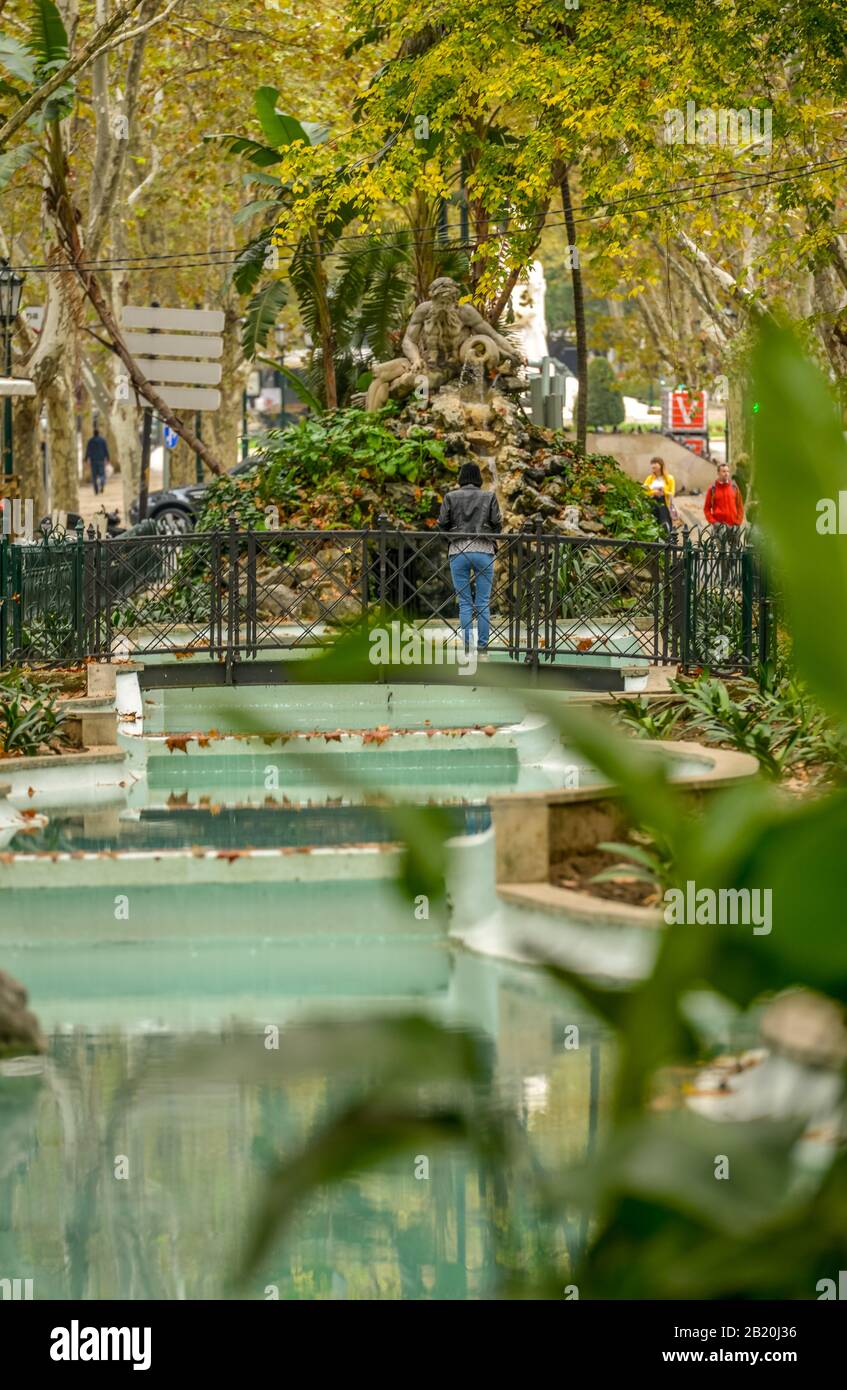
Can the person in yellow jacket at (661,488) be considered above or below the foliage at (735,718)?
above

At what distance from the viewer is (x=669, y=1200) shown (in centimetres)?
83

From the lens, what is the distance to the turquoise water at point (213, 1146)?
443 cm

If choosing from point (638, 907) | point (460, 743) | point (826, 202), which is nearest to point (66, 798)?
point (460, 743)

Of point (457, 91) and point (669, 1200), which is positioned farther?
point (457, 91)

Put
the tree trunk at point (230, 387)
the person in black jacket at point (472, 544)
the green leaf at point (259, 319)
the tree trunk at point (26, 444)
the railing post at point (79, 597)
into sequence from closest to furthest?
the railing post at point (79, 597) < the person in black jacket at point (472, 544) < the green leaf at point (259, 319) < the tree trunk at point (26, 444) < the tree trunk at point (230, 387)

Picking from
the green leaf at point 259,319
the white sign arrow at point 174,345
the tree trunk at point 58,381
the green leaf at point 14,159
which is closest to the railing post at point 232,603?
the green leaf at point 14,159

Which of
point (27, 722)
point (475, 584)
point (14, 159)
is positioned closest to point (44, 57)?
point (14, 159)

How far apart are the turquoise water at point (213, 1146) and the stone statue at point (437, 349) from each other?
51.9ft

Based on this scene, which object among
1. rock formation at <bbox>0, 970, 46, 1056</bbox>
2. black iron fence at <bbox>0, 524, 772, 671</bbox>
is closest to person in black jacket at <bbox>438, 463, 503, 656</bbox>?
black iron fence at <bbox>0, 524, 772, 671</bbox>

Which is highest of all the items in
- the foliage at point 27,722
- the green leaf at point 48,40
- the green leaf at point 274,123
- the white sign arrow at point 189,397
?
the green leaf at point 48,40

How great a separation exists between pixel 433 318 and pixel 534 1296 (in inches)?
896

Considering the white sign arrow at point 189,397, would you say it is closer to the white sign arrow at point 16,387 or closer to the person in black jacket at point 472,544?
the white sign arrow at point 16,387

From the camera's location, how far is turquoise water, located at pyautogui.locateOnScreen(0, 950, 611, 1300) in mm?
A: 4426
